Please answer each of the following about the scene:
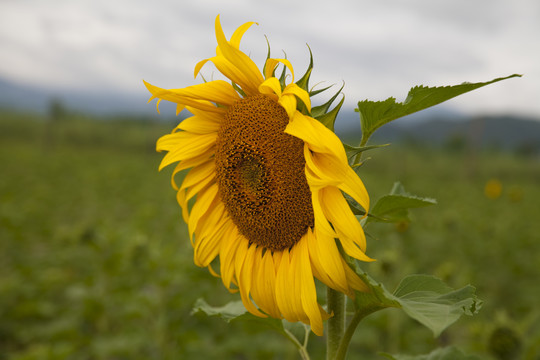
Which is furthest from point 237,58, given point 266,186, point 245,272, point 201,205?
point 245,272

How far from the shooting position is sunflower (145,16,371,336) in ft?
2.73

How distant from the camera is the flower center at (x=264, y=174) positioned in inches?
37.0

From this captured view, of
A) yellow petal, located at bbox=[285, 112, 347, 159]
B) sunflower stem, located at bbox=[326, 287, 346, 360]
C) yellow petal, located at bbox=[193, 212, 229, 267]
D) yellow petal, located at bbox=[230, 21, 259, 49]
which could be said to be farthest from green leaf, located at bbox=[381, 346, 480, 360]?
yellow petal, located at bbox=[230, 21, 259, 49]

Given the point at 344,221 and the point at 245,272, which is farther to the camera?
the point at 245,272

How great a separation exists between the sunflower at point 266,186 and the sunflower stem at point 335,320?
4cm

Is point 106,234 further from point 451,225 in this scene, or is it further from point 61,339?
point 451,225

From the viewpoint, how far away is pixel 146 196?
1625 cm

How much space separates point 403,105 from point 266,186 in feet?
1.19

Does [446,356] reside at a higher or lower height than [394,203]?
lower

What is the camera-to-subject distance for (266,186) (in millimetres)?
989

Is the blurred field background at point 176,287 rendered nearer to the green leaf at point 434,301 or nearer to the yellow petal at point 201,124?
the green leaf at point 434,301

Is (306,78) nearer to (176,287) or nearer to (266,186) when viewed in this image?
(266,186)

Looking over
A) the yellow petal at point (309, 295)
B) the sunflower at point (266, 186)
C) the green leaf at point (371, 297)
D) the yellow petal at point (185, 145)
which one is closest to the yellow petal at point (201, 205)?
the sunflower at point (266, 186)

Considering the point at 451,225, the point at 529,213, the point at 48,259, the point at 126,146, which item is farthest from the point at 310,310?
the point at 126,146
